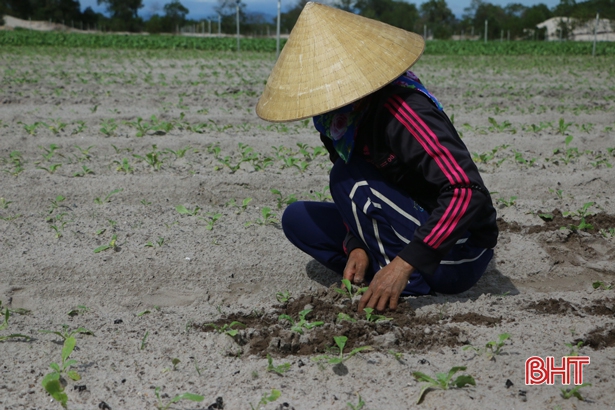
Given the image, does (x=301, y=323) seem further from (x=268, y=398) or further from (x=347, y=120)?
(x=347, y=120)

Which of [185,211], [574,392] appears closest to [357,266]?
[574,392]

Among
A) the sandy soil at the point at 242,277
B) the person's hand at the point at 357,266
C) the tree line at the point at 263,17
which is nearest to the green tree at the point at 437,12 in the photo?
the tree line at the point at 263,17

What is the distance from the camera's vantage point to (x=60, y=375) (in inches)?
79.9

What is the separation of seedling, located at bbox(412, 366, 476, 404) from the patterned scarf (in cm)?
90

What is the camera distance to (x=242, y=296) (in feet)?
9.49

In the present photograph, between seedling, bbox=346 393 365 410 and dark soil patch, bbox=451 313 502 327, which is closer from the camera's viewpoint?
seedling, bbox=346 393 365 410

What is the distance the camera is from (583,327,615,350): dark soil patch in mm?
2252

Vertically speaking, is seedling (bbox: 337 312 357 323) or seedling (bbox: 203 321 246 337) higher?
seedling (bbox: 337 312 357 323)

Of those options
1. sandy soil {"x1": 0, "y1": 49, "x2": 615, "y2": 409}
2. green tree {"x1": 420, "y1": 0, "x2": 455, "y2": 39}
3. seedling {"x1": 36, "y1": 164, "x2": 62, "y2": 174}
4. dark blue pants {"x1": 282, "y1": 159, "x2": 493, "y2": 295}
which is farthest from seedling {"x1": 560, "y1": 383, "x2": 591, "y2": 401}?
green tree {"x1": 420, "y1": 0, "x2": 455, "y2": 39}

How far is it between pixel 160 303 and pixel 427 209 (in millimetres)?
1174

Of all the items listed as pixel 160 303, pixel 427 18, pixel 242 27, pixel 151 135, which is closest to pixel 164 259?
pixel 160 303

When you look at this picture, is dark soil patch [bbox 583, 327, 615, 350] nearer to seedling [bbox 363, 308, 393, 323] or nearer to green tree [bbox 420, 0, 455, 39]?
seedling [bbox 363, 308, 393, 323]

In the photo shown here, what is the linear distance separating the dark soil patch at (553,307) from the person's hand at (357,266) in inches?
25.9

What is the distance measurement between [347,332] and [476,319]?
0.51 m
